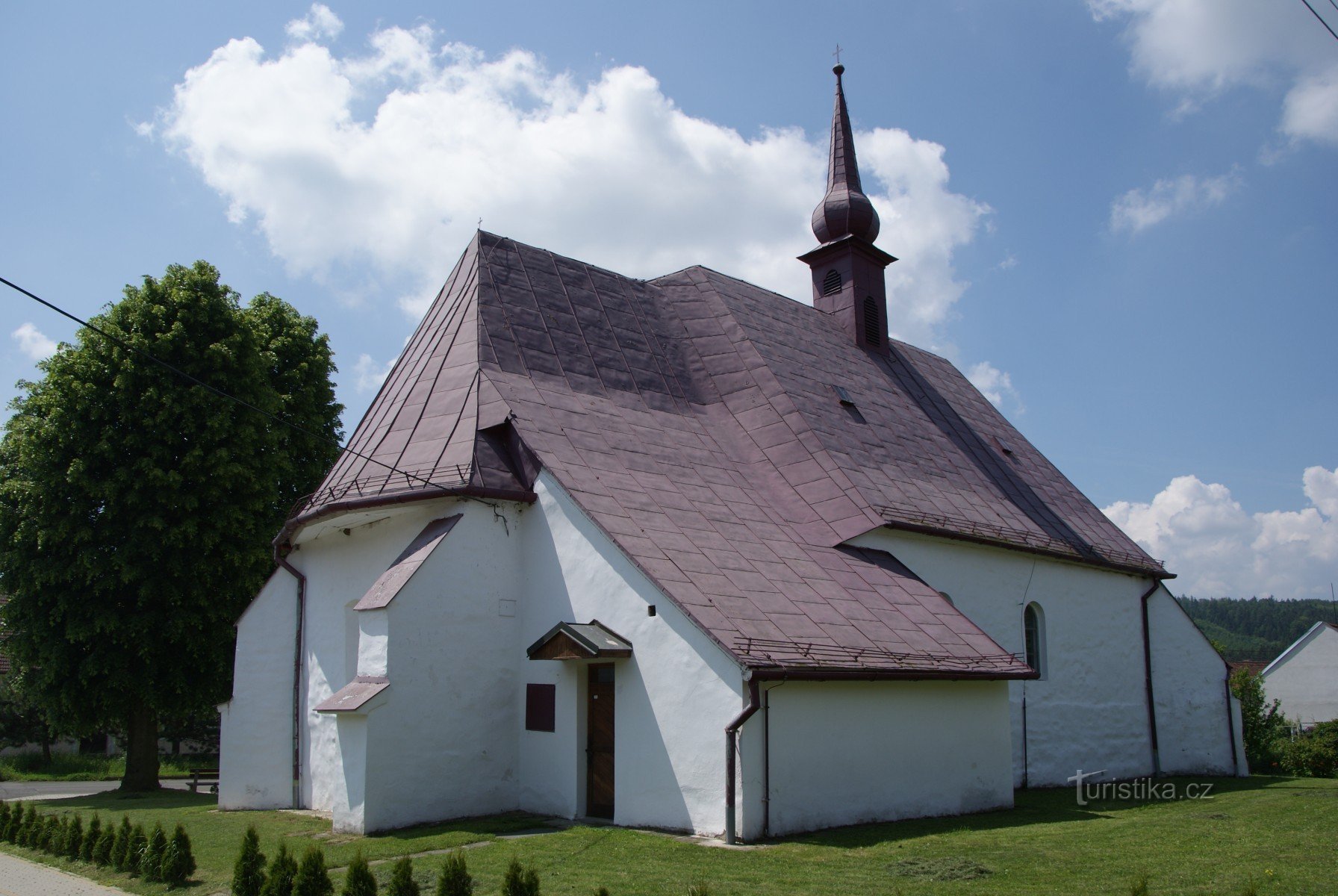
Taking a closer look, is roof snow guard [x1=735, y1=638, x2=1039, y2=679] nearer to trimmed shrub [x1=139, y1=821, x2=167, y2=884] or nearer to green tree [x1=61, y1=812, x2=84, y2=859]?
trimmed shrub [x1=139, y1=821, x2=167, y2=884]

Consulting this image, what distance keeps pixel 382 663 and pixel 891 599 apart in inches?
298

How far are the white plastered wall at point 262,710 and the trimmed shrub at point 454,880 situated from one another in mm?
9630

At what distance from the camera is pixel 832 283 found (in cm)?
2772

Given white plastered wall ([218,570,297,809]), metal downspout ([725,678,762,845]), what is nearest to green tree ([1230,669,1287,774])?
metal downspout ([725,678,762,845])

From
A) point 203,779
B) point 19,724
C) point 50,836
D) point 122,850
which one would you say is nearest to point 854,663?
point 122,850

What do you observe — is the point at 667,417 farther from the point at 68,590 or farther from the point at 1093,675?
the point at 68,590

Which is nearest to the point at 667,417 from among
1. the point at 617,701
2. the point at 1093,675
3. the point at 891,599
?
the point at 891,599

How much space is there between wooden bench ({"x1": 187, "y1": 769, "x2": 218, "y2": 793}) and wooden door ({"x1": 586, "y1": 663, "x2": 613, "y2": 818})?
12.6m

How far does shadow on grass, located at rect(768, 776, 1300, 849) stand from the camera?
11.9 metres

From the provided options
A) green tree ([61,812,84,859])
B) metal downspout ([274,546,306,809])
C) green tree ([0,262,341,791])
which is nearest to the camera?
green tree ([61,812,84,859])

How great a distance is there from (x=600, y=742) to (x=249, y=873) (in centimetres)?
522

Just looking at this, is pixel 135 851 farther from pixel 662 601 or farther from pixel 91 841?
pixel 662 601

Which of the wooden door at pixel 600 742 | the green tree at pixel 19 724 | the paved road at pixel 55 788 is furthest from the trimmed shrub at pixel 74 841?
the green tree at pixel 19 724

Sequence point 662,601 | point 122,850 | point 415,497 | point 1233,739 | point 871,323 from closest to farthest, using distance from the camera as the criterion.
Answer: point 122,850
point 662,601
point 415,497
point 1233,739
point 871,323
